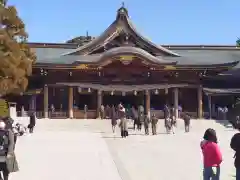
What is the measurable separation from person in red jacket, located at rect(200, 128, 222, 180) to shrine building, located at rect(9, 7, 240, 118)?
26476mm

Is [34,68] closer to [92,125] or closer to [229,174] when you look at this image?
[92,125]

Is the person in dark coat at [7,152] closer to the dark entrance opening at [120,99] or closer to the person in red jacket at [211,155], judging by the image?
the person in red jacket at [211,155]

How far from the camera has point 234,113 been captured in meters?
31.9

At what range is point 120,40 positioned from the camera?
119 ft

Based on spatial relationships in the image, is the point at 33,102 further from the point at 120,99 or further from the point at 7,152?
the point at 7,152

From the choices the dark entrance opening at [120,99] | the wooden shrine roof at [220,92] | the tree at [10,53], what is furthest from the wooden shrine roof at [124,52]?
the tree at [10,53]

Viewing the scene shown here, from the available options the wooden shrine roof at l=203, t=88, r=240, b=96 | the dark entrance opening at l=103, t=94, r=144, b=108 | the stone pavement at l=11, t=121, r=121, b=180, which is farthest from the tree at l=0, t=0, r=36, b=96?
the wooden shrine roof at l=203, t=88, r=240, b=96

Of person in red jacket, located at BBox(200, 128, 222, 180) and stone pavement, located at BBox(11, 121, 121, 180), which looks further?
stone pavement, located at BBox(11, 121, 121, 180)

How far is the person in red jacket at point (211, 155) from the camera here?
703cm

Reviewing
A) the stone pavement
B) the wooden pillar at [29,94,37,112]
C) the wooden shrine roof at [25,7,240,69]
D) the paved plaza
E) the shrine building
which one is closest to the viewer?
the stone pavement

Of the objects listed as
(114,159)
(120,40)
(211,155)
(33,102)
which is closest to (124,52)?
(120,40)

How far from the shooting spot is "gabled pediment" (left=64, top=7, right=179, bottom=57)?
35.9 meters

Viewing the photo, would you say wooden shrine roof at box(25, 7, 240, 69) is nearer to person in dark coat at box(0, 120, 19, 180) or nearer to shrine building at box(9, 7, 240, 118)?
shrine building at box(9, 7, 240, 118)

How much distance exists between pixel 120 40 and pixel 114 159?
24.0m
